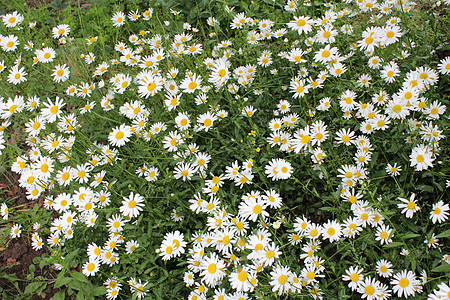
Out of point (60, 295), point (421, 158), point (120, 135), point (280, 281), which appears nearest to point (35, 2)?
point (120, 135)

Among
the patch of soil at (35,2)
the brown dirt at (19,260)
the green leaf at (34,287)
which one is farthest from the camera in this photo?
the patch of soil at (35,2)

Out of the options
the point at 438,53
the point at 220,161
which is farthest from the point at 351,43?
the point at 220,161

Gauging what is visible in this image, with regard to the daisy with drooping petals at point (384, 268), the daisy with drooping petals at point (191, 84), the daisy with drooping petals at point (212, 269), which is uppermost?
the daisy with drooping petals at point (191, 84)

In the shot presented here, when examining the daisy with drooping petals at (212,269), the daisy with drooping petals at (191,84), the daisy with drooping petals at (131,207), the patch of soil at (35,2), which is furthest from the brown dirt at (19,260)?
the patch of soil at (35,2)

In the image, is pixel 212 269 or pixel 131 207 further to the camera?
pixel 131 207

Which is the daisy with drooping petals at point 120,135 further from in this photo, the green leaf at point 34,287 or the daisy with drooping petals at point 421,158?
the daisy with drooping petals at point 421,158

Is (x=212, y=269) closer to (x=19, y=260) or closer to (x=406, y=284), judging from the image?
(x=406, y=284)

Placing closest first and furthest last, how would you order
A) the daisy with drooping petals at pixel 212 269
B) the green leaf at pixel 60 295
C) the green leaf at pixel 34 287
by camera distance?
1. the daisy with drooping petals at pixel 212 269
2. the green leaf at pixel 60 295
3. the green leaf at pixel 34 287

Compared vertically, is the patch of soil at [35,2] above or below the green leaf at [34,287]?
above

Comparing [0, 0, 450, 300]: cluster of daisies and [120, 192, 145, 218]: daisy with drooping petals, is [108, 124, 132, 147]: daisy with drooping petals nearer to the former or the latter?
[0, 0, 450, 300]: cluster of daisies
